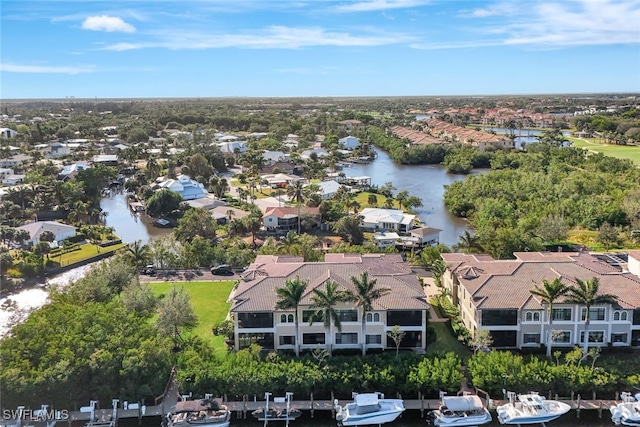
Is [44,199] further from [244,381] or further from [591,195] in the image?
[591,195]

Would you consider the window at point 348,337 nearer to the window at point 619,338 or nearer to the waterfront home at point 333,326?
the waterfront home at point 333,326

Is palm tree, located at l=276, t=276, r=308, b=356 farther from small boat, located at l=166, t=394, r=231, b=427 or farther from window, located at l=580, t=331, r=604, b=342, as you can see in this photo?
window, located at l=580, t=331, r=604, b=342

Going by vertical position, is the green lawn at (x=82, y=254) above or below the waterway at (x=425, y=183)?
below

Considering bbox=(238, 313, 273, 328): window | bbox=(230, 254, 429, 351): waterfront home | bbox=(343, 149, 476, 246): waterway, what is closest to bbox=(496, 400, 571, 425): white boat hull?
bbox=(230, 254, 429, 351): waterfront home

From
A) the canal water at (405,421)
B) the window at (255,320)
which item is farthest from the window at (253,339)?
the canal water at (405,421)

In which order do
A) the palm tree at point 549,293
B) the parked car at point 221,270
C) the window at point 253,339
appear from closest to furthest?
1. the palm tree at point 549,293
2. the window at point 253,339
3. the parked car at point 221,270

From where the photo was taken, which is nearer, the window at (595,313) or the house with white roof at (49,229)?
the window at (595,313)
